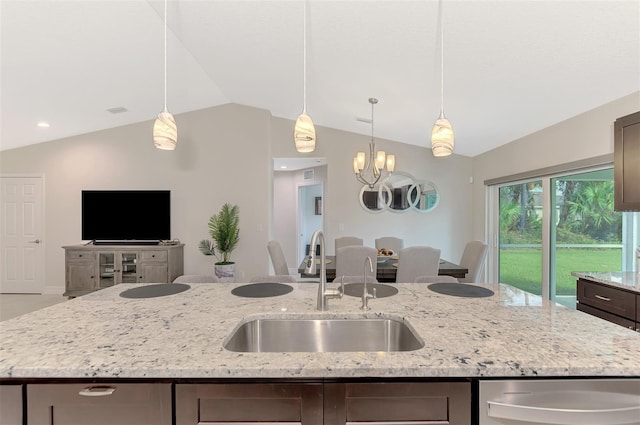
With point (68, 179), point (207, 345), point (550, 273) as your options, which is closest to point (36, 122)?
point (68, 179)

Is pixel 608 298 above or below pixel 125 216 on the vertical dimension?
below

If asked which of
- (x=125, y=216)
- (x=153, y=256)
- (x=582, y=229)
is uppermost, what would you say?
(x=125, y=216)

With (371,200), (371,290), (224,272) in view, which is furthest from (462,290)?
(224,272)

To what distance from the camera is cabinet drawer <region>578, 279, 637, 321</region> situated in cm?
193

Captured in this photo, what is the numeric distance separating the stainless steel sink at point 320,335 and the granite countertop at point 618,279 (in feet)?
5.73

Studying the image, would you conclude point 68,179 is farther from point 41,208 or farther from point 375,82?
point 375,82

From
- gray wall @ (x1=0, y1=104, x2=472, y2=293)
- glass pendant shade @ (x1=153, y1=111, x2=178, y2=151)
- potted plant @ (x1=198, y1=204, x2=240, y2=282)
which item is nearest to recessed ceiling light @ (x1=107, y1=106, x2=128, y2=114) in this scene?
gray wall @ (x1=0, y1=104, x2=472, y2=293)

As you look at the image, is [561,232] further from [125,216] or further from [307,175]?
[125,216]

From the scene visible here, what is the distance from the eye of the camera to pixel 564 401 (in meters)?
0.93

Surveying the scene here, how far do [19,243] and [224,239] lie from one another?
3562 millimetres

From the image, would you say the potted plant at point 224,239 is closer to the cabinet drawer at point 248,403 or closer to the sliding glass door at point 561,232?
the cabinet drawer at point 248,403

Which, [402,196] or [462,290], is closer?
[462,290]

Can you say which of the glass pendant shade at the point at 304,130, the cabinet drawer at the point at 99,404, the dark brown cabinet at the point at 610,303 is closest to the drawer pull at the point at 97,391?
the cabinet drawer at the point at 99,404

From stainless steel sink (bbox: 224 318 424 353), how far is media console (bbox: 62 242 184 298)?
386cm
